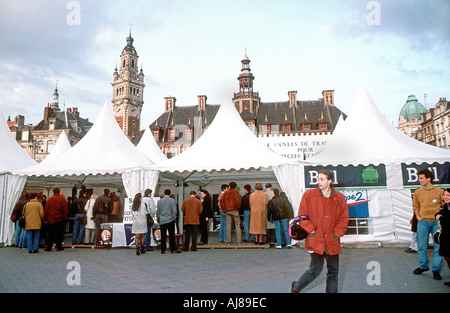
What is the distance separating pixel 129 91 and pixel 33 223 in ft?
198

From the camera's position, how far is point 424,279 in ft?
18.4

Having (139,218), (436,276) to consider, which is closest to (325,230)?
(436,276)

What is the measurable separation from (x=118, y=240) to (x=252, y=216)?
4.35m

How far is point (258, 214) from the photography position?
412 inches

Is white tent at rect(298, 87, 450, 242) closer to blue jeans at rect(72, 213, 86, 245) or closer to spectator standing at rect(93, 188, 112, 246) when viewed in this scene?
spectator standing at rect(93, 188, 112, 246)

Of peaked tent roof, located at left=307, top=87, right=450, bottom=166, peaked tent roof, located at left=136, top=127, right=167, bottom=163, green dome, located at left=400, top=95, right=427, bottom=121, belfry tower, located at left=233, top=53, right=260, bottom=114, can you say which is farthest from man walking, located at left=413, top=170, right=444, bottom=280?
green dome, located at left=400, top=95, right=427, bottom=121

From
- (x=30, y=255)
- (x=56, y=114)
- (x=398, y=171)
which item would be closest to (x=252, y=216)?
(x=398, y=171)

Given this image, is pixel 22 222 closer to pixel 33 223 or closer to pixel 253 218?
pixel 33 223

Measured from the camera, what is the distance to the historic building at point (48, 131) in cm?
5747

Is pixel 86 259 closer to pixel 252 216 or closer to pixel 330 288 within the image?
pixel 252 216

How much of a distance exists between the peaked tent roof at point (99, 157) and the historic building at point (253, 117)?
1274 inches

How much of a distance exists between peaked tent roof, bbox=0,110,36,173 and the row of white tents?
183 centimetres
